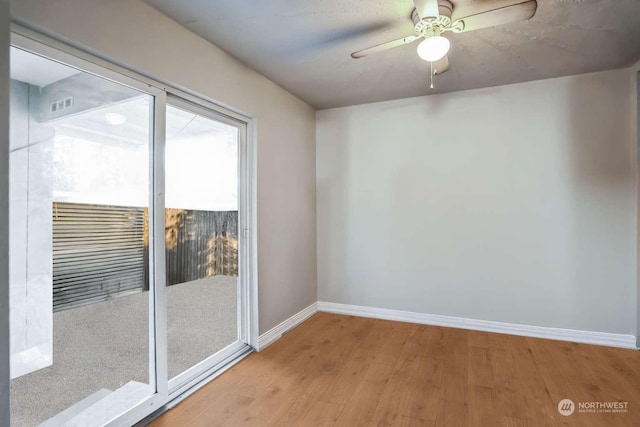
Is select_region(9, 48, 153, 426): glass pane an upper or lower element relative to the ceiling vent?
lower

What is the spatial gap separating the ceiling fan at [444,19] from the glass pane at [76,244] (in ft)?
5.09

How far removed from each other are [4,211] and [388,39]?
2.28 m

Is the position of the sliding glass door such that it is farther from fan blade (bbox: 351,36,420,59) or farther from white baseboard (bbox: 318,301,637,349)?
white baseboard (bbox: 318,301,637,349)

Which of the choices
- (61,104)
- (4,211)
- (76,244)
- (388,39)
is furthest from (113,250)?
(388,39)

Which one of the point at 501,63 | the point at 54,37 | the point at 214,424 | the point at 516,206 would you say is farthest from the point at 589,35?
the point at 214,424

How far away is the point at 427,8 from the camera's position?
163 centimetres

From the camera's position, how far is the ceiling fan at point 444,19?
1611 mm

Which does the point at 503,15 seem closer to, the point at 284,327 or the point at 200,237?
the point at 200,237

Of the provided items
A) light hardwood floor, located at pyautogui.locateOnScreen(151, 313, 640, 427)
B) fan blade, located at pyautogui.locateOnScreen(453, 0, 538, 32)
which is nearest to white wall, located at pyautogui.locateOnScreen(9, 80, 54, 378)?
light hardwood floor, located at pyautogui.locateOnScreen(151, 313, 640, 427)

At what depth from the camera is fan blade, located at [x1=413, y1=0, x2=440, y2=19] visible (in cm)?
159

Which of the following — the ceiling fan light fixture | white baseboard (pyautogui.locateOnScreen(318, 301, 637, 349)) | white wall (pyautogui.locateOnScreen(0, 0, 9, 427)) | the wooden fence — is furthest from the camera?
white baseboard (pyautogui.locateOnScreen(318, 301, 637, 349))

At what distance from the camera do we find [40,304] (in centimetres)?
156

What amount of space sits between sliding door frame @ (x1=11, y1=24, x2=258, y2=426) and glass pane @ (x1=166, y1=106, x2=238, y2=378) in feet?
0.26

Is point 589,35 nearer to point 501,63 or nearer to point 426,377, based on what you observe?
point 501,63
